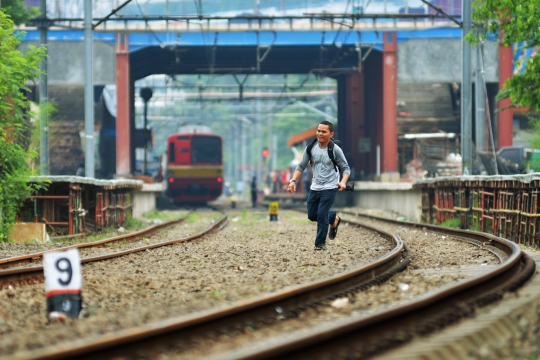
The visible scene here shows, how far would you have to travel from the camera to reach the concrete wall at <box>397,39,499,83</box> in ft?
115

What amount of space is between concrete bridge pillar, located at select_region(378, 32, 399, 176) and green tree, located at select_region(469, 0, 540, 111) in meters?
15.0

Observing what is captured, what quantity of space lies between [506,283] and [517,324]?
1827 millimetres

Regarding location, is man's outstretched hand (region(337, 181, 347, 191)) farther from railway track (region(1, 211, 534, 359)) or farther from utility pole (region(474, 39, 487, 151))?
utility pole (region(474, 39, 487, 151))

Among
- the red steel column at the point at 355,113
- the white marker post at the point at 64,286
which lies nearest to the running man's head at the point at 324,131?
the white marker post at the point at 64,286

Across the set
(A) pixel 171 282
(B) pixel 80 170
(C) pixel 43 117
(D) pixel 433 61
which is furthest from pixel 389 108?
(A) pixel 171 282

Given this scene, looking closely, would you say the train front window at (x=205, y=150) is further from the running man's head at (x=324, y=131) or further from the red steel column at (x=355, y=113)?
the running man's head at (x=324, y=131)

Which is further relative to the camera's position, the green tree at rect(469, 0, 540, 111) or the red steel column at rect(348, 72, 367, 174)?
the red steel column at rect(348, 72, 367, 174)

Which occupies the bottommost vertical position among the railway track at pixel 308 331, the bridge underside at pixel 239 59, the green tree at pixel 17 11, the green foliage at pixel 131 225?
the green foliage at pixel 131 225

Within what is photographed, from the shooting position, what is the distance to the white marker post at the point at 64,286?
604 cm

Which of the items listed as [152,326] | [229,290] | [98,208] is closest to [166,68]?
[98,208]

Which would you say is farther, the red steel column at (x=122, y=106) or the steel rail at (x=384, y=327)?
the red steel column at (x=122, y=106)

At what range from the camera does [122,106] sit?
118 ft

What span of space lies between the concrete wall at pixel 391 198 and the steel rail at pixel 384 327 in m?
17.3

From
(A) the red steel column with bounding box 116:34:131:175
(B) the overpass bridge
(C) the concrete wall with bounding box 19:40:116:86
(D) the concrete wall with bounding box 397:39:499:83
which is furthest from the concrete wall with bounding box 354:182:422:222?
(C) the concrete wall with bounding box 19:40:116:86
